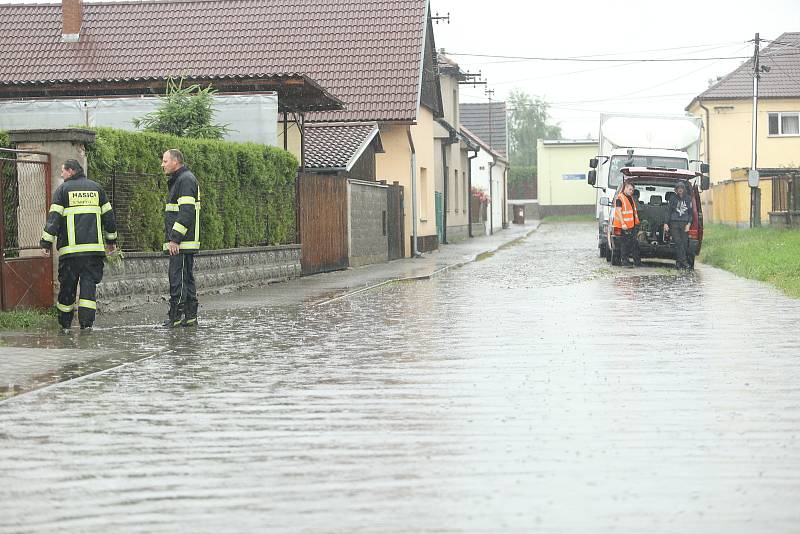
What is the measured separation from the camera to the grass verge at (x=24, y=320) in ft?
46.7

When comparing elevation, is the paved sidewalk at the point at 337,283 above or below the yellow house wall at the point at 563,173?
below

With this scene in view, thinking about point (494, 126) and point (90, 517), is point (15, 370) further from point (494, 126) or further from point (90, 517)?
point (494, 126)

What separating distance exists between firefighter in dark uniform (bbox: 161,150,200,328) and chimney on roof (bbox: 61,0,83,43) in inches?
991

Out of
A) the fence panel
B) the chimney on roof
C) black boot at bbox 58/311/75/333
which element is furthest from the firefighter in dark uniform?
the chimney on roof

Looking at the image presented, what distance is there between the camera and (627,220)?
2689 centimetres

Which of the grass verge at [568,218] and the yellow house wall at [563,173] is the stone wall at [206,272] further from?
the yellow house wall at [563,173]

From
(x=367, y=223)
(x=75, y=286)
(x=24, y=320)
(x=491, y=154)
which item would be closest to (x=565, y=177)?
(x=491, y=154)

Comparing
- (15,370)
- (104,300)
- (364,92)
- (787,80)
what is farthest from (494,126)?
(15,370)

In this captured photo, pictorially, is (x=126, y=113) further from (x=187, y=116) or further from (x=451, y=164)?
(x=451, y=164)

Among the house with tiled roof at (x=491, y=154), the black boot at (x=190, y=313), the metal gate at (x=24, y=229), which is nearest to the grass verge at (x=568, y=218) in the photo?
the house with tiled roof at (x=491, y=154)

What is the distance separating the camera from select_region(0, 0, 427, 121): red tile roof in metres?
35.7

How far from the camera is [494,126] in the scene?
83188 mm

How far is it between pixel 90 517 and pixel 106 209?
8729mm

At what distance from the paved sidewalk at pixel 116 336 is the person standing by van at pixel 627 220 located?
4.66m
